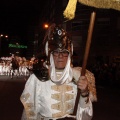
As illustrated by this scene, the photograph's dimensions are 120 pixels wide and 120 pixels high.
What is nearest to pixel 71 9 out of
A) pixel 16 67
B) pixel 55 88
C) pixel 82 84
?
pixel 82 84

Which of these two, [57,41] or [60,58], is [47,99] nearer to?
[60,58]

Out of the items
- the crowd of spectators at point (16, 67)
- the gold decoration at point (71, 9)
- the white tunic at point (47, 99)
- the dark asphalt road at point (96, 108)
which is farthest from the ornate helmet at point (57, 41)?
the crowd of spectators at point (16, 67)

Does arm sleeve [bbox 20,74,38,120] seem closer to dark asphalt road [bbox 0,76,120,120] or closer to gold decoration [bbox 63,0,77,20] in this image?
gold decoration [bbox 63,0,77,20]

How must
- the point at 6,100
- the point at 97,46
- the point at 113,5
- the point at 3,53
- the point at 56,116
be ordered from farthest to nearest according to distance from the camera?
the point at 3,53, the point at 97,46, the point at 6,100, the point at 56,116, the point at 113,5

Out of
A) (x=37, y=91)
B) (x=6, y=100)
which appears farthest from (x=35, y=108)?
(x=6, y=100)

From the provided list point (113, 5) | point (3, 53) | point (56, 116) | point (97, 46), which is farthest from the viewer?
point (3, 53)

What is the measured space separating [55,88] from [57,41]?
530 mm

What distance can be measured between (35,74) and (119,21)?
147ft

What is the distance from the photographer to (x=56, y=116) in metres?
3.89

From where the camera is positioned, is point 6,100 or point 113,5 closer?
point 113,5

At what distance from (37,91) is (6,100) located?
1096cm

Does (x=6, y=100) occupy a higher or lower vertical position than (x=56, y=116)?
lower

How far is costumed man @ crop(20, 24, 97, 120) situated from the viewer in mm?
3910

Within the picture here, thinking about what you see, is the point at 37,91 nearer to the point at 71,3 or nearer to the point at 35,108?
the point at 35,108
